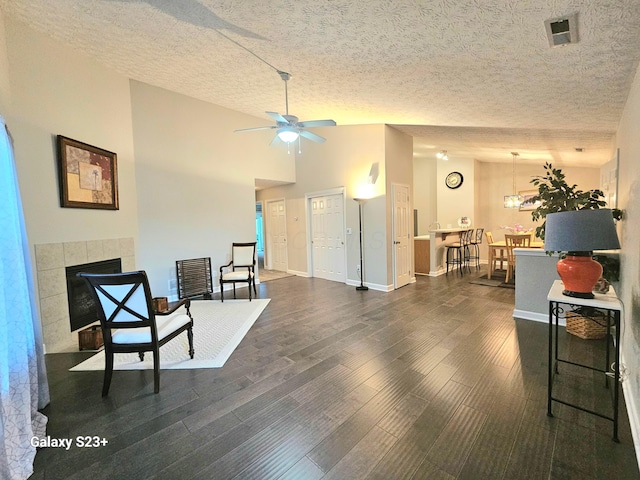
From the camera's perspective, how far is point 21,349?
70.6 inches

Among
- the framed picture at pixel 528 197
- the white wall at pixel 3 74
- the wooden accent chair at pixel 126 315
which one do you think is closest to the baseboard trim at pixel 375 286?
the wooden accent chair at pixel 126 315

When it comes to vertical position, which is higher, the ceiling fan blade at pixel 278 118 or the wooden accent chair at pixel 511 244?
the ceiling fan blade at pixel 278 118

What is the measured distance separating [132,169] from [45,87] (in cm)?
155

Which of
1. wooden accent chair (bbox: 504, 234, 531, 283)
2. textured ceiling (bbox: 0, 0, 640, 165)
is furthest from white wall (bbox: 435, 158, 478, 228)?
textured ceiling (bbox: 0, 0, 640, 165)

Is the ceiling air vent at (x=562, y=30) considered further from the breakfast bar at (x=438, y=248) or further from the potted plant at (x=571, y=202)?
the breakfast bar at (x=438, y=248)

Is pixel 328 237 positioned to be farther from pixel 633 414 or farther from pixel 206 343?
pixel 633 414

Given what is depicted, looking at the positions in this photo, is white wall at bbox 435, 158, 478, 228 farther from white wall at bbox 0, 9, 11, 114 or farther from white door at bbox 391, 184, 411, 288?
white wall at bbox 0, 9, 11, 114

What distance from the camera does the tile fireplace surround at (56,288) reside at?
3.10 meters

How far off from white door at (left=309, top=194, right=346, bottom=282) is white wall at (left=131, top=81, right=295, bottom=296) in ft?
4.69

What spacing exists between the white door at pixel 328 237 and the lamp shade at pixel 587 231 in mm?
4604

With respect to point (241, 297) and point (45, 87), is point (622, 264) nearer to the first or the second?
point (241, 297)

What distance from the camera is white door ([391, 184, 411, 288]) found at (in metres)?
5.71

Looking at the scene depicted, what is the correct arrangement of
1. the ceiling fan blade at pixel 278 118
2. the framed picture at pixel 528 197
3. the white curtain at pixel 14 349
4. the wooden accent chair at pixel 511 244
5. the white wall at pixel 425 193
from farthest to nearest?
the white wall at pixel 425 193 < the framed picture at pixel 528 197 < the wooden accent chair at pixel 511 244 < the ceiling fan blade at pixel 278 118 < the white curtain at pixel 14 349

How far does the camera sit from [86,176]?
3693 mm
